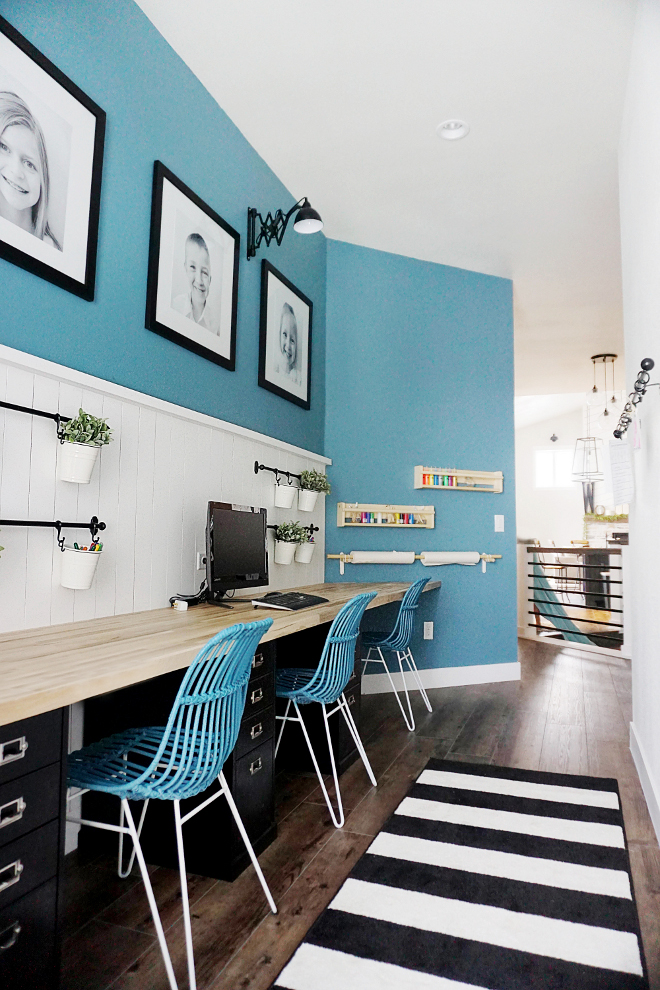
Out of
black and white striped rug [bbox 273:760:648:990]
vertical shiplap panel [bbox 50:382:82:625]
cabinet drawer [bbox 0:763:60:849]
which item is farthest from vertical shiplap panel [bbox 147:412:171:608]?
cabinet drawer [bbox 0:763:60:849]

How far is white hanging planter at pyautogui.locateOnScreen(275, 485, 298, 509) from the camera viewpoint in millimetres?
3820

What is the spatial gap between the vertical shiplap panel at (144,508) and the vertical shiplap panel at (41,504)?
45 centimetres

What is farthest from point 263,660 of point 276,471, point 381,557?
point 381,557

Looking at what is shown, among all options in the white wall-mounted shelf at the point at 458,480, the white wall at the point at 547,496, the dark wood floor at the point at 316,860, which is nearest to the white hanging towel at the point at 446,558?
the white wall-mounted shelf at the point at 458,480

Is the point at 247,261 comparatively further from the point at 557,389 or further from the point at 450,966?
the point at 557,389

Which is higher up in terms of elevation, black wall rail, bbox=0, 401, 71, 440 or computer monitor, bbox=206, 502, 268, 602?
black wall rail, bbox=0, 401, 71, 440

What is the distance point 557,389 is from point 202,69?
7061mm

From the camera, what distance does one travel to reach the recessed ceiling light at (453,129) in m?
3.47

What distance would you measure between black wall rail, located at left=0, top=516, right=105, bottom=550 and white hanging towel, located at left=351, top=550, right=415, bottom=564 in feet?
8.32

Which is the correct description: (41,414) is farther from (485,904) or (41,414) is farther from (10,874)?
(485,904)

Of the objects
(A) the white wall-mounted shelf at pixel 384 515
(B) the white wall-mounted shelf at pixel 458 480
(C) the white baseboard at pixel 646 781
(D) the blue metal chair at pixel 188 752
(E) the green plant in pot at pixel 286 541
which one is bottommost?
(C) the white baseboard at pixel 646 781

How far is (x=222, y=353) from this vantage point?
3.28 metres

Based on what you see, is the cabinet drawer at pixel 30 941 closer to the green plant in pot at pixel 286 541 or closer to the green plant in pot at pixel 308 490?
the green plant in pot at pixel 286 541

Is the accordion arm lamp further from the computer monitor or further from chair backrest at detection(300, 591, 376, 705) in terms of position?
chair backrest at detection(300, 591, 376, 705)
